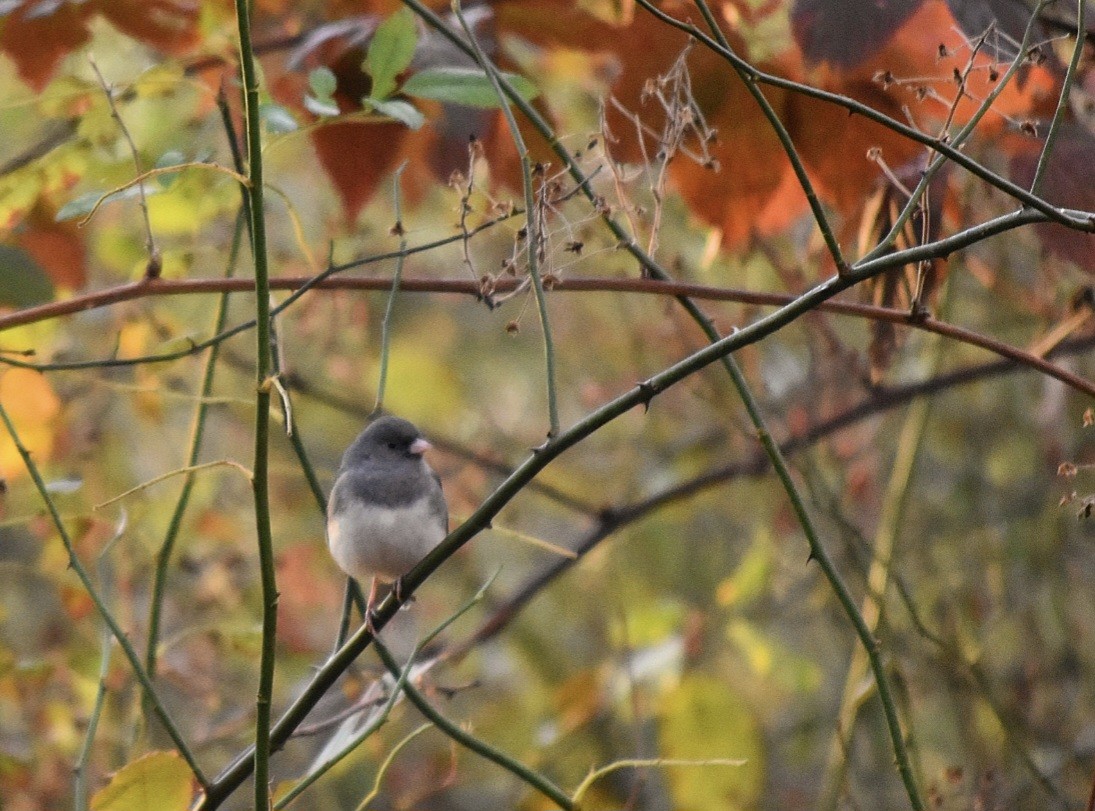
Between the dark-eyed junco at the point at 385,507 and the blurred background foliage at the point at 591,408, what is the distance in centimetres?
12

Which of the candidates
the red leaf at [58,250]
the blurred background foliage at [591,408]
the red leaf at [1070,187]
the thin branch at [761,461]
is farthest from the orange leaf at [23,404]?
the red leaf at [1070,187]

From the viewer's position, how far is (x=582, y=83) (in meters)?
2.45

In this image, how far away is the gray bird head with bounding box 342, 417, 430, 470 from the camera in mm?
1765

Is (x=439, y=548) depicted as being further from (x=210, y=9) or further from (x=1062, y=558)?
(x=1062, y=558)

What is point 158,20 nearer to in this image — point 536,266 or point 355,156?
point 355,156

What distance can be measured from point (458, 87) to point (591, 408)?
63.6 inches

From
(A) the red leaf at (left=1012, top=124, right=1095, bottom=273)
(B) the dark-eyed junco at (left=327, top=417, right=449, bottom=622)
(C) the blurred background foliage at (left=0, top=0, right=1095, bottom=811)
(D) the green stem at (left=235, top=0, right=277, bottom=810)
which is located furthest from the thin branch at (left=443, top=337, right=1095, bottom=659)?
(D) the green stem at (left=235, top=0, right=277, bottom=810)

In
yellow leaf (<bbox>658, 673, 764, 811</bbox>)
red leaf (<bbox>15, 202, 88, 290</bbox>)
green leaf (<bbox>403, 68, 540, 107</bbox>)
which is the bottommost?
yellow leaf (<bbox>658, 673, 764, 811</bbox>)

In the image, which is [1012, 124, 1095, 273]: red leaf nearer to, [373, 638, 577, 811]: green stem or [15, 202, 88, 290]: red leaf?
[373, 638, 577, 811]: green stem

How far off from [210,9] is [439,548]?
932mm

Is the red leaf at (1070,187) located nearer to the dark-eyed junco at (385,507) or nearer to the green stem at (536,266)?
the green stem at (536,266)

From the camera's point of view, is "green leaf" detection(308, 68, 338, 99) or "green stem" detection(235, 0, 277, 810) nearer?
"green stem" detection(235, 0, 277, 810)

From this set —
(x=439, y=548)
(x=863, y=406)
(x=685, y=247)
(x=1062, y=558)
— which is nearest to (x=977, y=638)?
(x=1062, y=558)

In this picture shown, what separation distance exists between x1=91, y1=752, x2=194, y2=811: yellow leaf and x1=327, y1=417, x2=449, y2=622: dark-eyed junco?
0.50m
